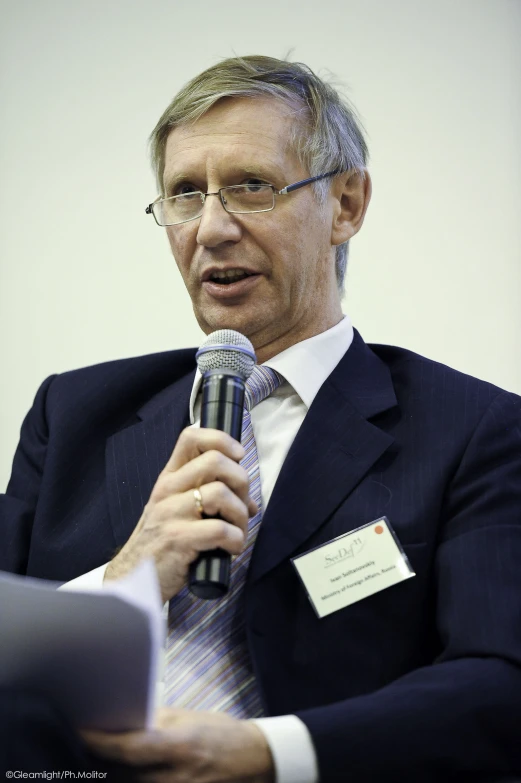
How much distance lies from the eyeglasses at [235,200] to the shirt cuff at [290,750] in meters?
1.12

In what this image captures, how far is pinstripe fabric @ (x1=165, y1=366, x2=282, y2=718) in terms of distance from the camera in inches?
60.0

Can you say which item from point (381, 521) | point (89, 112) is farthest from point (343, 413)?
point (89, 112)

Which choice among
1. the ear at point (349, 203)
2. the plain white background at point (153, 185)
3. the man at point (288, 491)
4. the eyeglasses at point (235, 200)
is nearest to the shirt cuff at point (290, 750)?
the man at point (288, 491)

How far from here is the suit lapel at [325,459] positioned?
5.29 feet

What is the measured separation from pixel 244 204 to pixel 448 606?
0.98 metres

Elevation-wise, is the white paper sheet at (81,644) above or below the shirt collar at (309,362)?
below

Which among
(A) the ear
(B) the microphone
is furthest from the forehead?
(B) the microphone

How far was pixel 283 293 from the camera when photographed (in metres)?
1.96

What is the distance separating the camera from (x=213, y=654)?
1.56 metres

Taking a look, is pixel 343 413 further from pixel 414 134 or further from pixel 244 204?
pixel 414 134

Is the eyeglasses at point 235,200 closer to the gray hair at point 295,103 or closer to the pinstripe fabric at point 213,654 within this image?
the gray hair at point 295,103

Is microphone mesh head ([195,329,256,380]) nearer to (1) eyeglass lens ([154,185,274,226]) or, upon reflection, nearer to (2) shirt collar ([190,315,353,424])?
(2) shirt collar ([190,315,353,424])

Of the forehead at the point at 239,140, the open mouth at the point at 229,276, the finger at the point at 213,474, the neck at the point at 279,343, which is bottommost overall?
the finger at the point at 213,474

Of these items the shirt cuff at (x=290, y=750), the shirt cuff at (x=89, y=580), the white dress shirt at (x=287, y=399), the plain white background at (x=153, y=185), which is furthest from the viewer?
the plain white background at (x=153, y=185)
